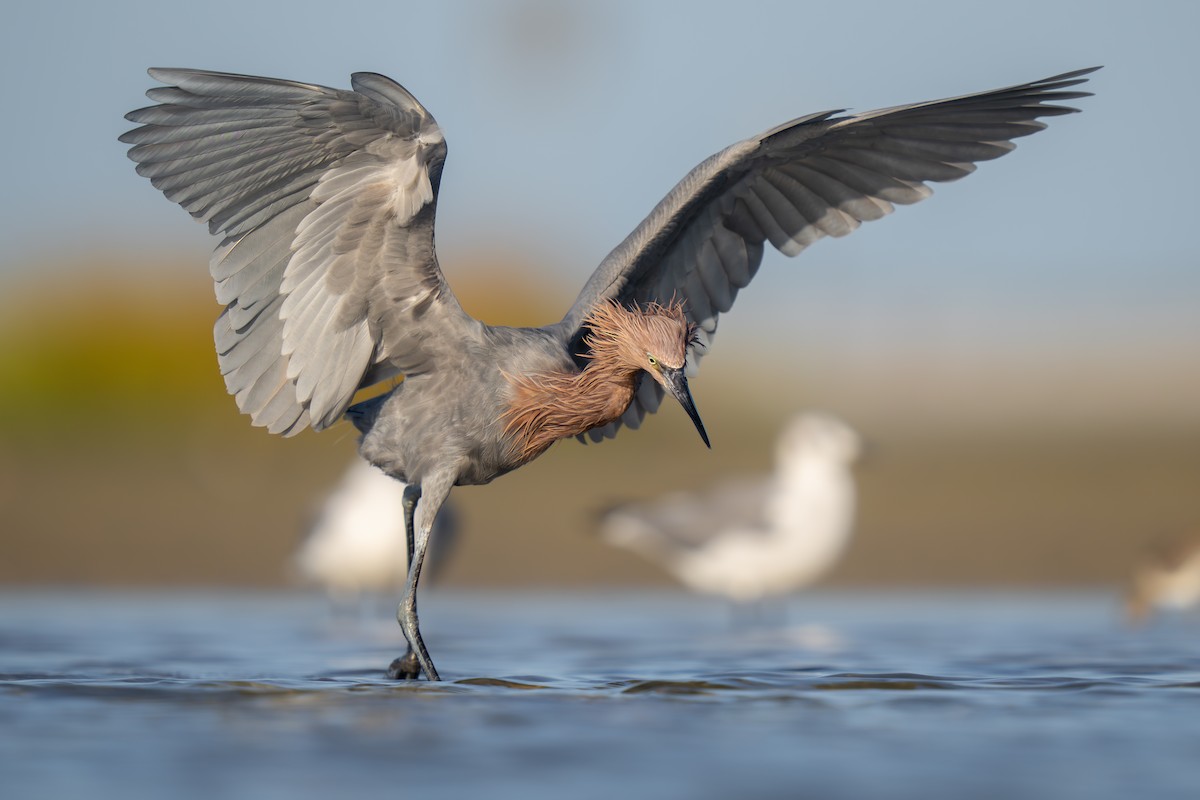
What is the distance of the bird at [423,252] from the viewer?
21.6 ft

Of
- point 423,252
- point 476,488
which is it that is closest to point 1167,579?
point 423,252

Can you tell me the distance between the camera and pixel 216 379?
1955 centimetres

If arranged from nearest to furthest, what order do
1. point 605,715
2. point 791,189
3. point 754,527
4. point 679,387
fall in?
point 605,715 < point 679,387 < point 791,189 < point 754,527

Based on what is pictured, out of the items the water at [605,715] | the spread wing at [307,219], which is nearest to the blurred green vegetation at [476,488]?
the water at [605,715]

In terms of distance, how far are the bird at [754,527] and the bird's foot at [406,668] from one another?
4.74 m

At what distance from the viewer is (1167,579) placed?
34.1 ft

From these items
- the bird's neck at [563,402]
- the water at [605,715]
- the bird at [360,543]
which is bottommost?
the water at [605,715]

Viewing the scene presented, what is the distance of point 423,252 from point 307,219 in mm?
434

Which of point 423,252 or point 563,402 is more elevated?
point 423,252

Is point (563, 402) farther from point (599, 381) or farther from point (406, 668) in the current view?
point (406, 668)

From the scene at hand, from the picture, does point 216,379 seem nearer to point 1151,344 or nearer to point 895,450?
point 895,450

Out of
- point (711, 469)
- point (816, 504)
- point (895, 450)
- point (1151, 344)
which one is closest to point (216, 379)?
point (711, 469)

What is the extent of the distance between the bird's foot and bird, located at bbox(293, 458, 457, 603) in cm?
442

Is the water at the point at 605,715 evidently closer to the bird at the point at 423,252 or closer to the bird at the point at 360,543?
the bird at the point at 423,252
